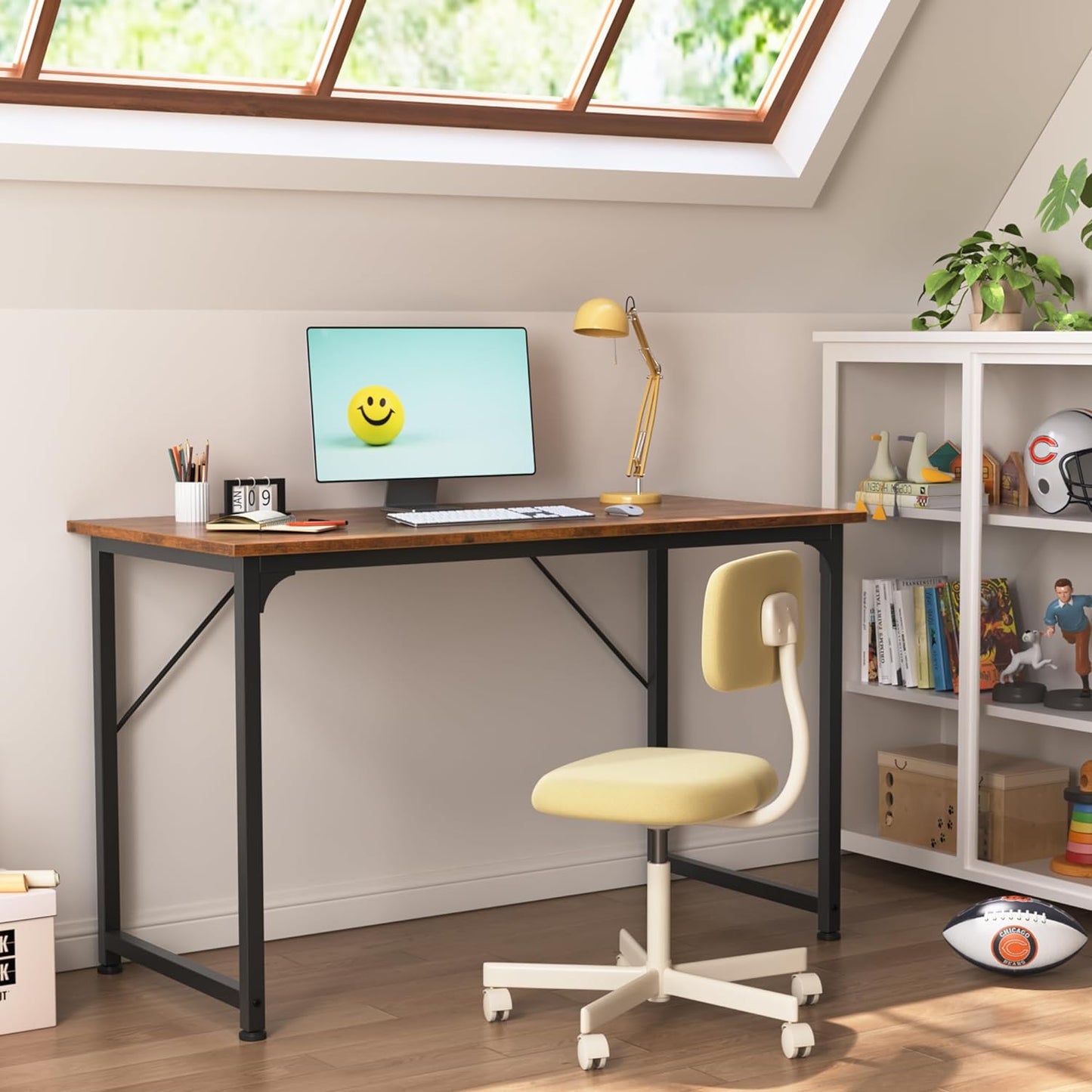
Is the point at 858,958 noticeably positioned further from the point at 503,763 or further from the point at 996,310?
the point at 996,310

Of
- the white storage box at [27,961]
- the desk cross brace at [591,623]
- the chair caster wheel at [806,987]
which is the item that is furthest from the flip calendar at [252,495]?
the chair caster wheel at [806,987]

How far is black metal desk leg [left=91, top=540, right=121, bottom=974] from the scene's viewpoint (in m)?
3.48

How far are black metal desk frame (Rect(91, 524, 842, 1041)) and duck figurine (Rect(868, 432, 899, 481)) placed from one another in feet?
2.11

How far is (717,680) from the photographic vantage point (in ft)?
9.76

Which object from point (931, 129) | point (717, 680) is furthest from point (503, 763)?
point (931, 129)

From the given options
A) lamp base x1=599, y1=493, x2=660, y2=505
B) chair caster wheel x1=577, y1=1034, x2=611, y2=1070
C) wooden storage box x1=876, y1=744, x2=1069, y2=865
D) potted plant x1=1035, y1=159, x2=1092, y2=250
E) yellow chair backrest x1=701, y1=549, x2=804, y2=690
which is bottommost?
chair caster wheel x1=577, y1=1034, x2=611, y2=1070

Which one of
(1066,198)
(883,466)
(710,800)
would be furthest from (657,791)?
(1066,198)

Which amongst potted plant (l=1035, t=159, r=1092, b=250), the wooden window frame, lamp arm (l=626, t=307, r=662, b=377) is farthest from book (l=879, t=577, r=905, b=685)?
the wooden window frame

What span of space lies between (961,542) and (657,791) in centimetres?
140

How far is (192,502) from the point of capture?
3406 mm

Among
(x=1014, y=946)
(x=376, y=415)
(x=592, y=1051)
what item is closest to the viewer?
(x=592, y=1051)

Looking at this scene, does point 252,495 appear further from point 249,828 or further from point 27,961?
point 27,961

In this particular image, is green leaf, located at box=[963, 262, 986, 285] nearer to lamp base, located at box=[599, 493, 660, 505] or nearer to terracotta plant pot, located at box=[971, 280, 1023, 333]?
terracotta plant pot, located at box=[971, 280, 1023, 333]

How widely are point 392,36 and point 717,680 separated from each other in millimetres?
1623
